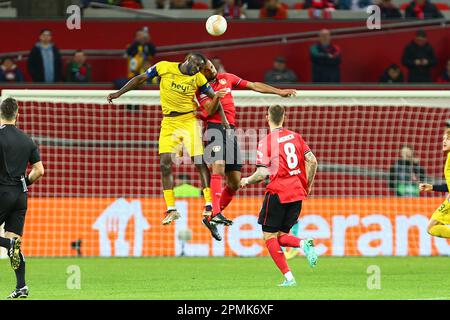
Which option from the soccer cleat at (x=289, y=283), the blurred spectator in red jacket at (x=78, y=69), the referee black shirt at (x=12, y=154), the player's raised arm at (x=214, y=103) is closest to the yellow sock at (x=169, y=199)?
the player's raised arm at (x=214, y=103)

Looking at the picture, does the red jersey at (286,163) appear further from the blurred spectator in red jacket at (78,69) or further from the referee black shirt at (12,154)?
the blurred spectator in red jacket at (78,69)

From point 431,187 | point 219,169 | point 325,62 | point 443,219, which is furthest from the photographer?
point 325,62

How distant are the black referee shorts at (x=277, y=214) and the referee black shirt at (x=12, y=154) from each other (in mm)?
2992

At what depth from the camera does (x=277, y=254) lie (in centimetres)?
1370

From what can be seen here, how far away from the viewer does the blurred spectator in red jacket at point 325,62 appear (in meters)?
22.6

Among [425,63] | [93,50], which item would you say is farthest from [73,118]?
[425,63]

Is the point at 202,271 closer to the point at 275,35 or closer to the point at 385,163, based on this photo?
the point at 385,163

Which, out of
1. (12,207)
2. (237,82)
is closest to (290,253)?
(237,82)

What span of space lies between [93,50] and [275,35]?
372cm

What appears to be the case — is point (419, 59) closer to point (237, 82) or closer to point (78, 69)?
point (78, 69)

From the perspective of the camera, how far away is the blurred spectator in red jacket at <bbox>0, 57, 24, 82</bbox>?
22.2m

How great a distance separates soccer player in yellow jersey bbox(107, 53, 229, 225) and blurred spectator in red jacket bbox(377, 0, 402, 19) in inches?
396

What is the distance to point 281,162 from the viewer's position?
544 inches

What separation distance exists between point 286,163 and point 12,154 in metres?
3.30
